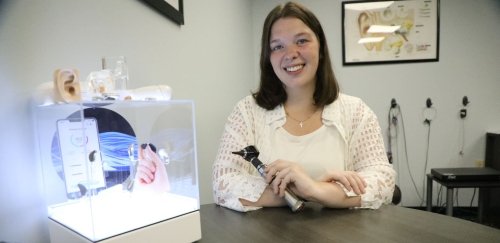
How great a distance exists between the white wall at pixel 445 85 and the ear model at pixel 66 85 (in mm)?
2877

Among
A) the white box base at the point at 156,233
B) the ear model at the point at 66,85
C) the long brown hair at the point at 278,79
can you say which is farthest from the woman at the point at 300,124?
the ear model at the point at 66,85

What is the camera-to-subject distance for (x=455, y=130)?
2885 millimetres

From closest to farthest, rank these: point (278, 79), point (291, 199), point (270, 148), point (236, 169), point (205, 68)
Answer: point (291, 199) < point (236, 169) < point (270, 148) < point (278, 79) < point (205, 68)

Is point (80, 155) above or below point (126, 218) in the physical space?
above

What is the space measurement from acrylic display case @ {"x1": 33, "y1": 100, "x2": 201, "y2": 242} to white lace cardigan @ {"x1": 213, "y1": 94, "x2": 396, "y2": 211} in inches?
10.0

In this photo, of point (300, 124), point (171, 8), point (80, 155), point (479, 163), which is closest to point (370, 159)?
point (300, 124)

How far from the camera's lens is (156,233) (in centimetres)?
54

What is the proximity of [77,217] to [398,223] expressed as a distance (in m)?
0.73

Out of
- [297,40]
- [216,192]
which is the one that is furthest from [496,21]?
[216,192]

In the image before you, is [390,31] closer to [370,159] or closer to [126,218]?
[370,159]

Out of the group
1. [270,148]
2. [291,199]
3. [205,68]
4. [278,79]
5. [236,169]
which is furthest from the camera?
[205,68]

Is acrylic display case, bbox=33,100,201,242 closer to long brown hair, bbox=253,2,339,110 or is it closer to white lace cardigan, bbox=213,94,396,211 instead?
white lace cardigan, bbox=213,94,396,211

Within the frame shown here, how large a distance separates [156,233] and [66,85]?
33 centimetres

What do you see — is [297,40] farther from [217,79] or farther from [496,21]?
[496,21]
